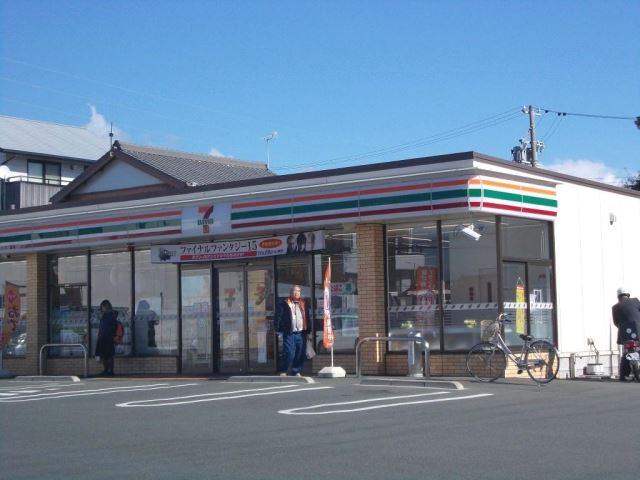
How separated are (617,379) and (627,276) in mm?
4449

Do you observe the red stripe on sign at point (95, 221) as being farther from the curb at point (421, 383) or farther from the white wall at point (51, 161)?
the white wall at point (51, 161)

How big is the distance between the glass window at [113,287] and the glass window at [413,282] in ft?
23.3

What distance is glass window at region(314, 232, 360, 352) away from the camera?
19781 millimetres

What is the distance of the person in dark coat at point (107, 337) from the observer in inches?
886

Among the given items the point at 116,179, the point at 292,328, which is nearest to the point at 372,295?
the point at 292,328

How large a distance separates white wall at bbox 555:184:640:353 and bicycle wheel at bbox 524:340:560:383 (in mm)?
3069

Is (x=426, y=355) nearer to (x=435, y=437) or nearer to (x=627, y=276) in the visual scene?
(x=435, y=437)

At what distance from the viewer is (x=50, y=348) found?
24.5m

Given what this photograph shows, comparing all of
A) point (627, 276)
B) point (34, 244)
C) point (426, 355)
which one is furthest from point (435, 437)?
point (34, 244)

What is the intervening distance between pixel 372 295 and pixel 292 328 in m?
1.74

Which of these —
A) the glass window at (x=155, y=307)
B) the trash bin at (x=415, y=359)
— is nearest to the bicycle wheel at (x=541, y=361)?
the trash bin at (x=415, y=359)

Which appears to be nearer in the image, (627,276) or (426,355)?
(426,355)

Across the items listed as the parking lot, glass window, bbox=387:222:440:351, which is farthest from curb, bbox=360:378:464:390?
glass window, bbox=387:222:440:351

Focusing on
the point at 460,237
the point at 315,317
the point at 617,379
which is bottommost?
the point at 617,379
